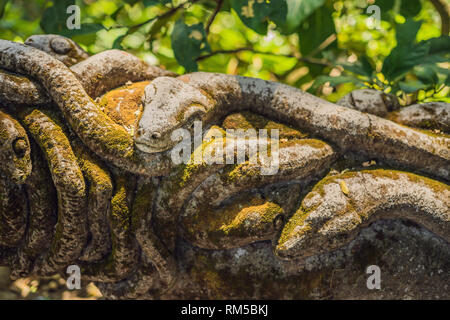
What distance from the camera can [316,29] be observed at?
2.17 metres

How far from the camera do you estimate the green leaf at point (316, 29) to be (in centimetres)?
212

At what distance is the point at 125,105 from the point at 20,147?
1.55 feet

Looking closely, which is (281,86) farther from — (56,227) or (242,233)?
(56,227)

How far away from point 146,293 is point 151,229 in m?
0.40

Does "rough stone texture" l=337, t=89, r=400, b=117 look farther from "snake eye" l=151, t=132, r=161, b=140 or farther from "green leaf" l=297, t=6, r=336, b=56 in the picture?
"snake eye" l=151, t=132, r=161, b=140

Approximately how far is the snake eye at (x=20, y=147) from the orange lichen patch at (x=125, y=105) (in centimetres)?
36

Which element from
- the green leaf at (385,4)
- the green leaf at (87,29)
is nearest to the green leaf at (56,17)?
the green leaf at (87,29)

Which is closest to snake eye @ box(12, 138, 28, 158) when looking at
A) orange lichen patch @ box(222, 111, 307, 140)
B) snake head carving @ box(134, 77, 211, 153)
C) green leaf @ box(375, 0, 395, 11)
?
snake head carving @ box(134, 77, 211, 153)

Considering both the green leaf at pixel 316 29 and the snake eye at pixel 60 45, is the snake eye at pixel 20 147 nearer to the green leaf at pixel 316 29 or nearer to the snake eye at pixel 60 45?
the snake eye at pixel 60 45

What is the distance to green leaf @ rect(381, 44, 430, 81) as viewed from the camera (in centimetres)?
184

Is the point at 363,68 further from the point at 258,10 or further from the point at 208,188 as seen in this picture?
the point at 208,188

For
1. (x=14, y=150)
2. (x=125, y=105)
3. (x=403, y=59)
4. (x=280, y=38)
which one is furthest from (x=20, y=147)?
(x=280, y=38)

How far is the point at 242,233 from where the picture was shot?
1.51 metres

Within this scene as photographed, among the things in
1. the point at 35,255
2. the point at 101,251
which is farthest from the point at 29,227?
the point at 101,251
